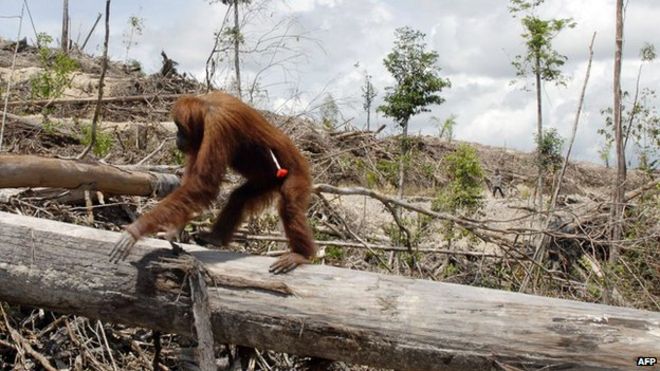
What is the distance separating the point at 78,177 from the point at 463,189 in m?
7.01

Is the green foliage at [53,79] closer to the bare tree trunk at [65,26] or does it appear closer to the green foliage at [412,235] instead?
the green foliage at [412,235]

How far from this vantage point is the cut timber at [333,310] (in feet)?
14.2

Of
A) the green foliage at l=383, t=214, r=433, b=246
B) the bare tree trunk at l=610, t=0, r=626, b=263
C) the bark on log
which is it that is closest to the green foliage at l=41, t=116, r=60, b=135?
the bark on log

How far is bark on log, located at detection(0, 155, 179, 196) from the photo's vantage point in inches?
247

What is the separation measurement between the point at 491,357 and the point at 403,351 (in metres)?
0.54

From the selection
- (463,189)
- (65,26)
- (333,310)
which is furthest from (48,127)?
(65,26)

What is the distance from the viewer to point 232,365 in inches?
207

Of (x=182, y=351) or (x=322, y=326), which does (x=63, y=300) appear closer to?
(x=182, y=351)

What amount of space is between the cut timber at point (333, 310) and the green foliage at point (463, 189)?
633cm

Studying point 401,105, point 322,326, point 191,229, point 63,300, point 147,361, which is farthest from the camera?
point 401,105

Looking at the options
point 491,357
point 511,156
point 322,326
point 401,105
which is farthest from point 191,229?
point 511,156

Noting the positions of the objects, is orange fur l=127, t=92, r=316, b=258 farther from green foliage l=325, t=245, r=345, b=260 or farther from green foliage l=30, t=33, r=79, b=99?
Result: green foliage l=30, t=33, r=79, b=99

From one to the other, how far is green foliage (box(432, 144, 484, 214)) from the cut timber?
6.33 metres

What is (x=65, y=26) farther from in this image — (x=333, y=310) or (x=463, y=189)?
(x=333, y=310)
